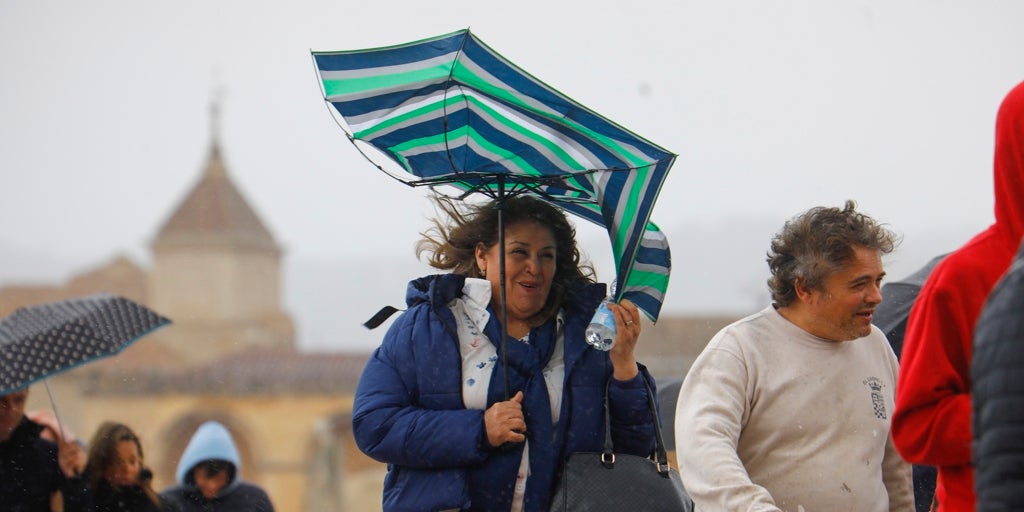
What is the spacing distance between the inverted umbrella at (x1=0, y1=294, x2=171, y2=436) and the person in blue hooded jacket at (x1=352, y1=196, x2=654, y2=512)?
247 centimetres

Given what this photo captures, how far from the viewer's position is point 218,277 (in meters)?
61.1

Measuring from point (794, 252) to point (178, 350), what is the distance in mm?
53396

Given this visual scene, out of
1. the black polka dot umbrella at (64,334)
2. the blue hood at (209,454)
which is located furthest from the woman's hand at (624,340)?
the blue hood at (209,454)

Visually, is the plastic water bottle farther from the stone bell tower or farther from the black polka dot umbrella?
the stone bell tower

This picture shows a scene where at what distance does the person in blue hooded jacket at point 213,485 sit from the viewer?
6754 millimetres

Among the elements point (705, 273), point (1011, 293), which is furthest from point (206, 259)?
point (1011, 293)

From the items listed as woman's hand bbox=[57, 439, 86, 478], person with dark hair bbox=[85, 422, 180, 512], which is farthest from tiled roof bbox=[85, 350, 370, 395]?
woman's hand bbox=[57, 439, 86, 478]

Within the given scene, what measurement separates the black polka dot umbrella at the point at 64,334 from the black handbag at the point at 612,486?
296 cm

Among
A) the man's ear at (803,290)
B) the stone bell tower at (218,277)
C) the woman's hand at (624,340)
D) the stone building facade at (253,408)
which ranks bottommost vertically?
the stone building facade at (253,408)

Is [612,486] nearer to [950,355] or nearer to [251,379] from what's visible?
[950,355]

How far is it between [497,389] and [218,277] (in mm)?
58361

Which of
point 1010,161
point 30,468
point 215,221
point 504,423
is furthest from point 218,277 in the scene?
point 1010,161

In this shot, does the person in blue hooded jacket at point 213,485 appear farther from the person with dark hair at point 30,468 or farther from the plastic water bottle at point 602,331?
the plastic water bottle at point 602,331

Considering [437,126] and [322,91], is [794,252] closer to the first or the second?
[437,126]
